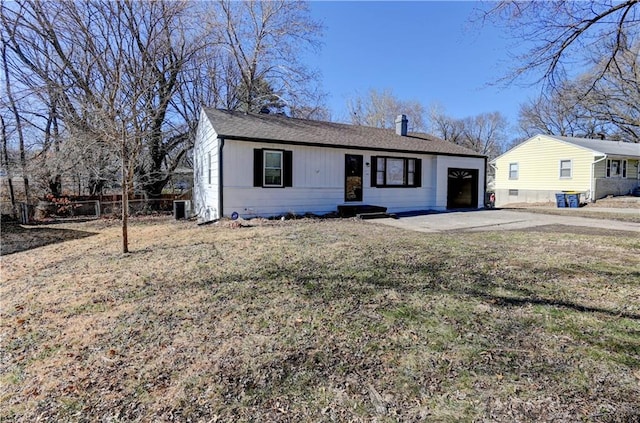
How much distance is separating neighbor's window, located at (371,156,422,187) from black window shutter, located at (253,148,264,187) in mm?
4404

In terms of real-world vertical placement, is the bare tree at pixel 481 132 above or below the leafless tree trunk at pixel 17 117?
above

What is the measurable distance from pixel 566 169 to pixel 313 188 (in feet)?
56.7

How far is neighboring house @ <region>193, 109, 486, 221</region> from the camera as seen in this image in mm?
10758

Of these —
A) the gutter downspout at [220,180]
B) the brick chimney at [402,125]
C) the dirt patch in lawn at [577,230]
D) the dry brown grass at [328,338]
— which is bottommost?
the dry brown grass at [328,338]

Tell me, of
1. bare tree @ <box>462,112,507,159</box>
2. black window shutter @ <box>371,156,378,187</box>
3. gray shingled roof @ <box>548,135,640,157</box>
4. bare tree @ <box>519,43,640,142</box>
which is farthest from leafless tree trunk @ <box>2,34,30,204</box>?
bare tree @ <box>462,112,507,159</box>

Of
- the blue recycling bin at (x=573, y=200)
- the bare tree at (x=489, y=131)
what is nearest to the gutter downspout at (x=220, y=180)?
the blue recycling bin at (x=573, y=200)

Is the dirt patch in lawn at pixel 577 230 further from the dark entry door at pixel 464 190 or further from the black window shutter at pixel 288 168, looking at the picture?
the black window shutter at pixel 288 168

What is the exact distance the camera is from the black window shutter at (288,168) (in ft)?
37.2

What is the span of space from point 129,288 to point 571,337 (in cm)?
482

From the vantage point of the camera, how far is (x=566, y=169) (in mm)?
20250

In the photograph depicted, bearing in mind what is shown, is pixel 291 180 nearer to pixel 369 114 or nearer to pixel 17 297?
pixel 17 297

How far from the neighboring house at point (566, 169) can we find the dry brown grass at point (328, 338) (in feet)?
55.5

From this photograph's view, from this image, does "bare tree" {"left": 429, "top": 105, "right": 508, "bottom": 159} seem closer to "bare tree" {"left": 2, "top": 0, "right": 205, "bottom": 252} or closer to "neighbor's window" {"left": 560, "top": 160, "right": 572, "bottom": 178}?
"neighbor's window" {"left": 560, "top": 160, "right": 572, "bottom": 178}

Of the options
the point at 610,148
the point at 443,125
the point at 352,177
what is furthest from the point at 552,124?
the point at 352,177
